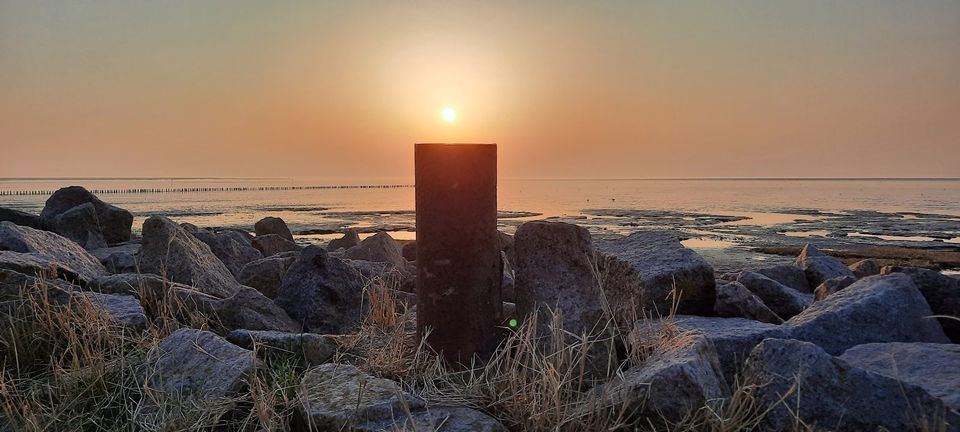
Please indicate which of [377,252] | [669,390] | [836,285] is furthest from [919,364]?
[377,252]

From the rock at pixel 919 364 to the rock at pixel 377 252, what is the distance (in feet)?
23.2

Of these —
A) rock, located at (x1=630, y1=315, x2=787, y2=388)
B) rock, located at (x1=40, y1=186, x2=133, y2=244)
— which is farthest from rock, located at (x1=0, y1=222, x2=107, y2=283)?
rock, located at (x1=40, y1=186, x2=133, y2=244)

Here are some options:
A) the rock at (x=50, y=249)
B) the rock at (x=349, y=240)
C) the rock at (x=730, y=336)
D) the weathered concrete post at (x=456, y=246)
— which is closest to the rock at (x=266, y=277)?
the rock at (x=50, y=249)

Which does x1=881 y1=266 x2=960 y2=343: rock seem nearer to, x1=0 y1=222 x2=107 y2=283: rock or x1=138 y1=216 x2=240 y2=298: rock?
x1=138 y1=216 x2=240 y2=298: rock

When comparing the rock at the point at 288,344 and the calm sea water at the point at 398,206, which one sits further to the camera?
the calm sea water at the point at 398,206

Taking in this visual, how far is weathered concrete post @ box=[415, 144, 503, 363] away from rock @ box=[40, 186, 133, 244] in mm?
13361

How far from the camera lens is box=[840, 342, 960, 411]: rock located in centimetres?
337

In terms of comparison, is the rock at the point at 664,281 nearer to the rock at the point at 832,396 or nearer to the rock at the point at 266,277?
the rock at the point at 832,396

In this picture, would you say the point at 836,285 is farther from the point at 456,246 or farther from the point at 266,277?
the point at 266,277

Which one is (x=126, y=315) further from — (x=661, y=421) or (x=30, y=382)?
(x=661, y=421)

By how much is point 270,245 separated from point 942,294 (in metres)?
11.0

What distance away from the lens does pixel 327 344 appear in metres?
4.88

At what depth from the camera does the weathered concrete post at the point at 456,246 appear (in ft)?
15.1

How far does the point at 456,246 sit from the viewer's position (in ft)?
15.2
